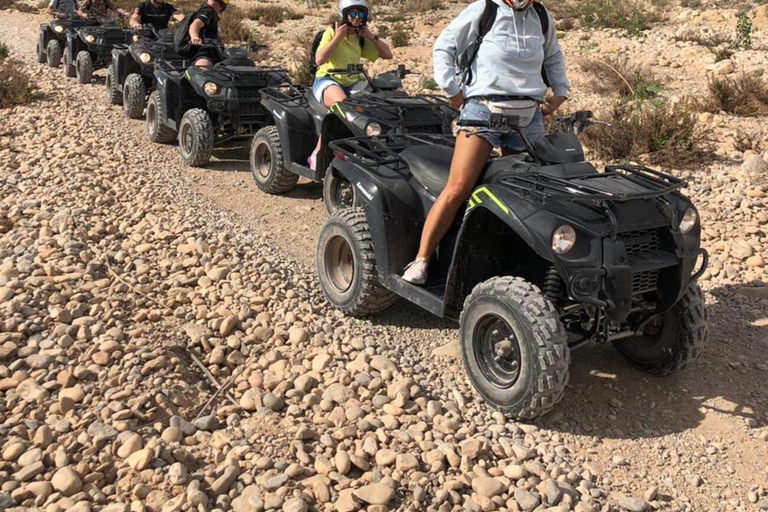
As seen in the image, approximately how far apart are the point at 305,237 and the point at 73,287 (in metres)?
2.05

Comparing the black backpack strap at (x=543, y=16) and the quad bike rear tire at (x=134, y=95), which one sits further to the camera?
the quad bike rear tire at (x=134, y=95)

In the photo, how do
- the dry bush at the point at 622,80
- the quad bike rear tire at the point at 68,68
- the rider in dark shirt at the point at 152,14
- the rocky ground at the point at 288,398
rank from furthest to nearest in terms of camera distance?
the quad bike rear tire at the point at 68,68 < the rider in dark shirt at the point at 152,14 < the dry bush at the point at 622,80 < the rocky ground at the point at 288,398

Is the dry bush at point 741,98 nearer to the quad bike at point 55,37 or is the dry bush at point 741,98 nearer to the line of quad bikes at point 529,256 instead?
the line of quad bikes at point 529,256

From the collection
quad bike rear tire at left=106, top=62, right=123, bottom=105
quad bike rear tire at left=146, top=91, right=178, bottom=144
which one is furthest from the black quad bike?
quad bike rear tire at left=106, top=62, right=123, bottom=105

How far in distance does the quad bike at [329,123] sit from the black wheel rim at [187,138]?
3.40 ft

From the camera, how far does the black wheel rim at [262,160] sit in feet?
23.9

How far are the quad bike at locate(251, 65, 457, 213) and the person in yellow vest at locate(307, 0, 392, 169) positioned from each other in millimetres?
106

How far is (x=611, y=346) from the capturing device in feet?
14.8

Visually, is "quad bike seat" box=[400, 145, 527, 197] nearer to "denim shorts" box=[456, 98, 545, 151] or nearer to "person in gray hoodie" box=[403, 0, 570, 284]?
"denim shorts" box=[456, 98, 545, 151]

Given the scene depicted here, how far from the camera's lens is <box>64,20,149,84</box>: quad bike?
493 inches

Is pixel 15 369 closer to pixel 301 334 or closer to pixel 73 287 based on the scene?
pixel 73 287

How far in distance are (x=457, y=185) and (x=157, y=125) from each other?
6030 millimetres

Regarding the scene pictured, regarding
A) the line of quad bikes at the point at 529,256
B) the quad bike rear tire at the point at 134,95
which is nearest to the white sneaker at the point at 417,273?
the line of quad bikes at the point at 529,256

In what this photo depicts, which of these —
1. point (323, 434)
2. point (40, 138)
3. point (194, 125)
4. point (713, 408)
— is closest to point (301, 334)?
point (323, 434)
